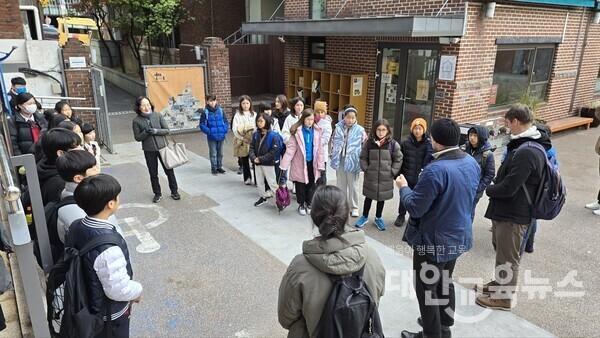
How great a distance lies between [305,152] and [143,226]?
8.23ft

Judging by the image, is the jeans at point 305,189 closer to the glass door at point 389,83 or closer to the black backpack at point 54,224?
the black backpack at point 54,224

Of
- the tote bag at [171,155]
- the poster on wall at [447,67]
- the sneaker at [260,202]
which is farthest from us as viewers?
the poster on wall at [447,67]

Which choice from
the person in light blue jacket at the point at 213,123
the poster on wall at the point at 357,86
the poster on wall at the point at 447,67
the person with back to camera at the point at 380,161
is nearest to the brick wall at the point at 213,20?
the poster on wall at the point at 357,86

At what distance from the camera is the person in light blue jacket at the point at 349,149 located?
5.86 m

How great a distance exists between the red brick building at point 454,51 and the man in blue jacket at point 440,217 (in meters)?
4.74

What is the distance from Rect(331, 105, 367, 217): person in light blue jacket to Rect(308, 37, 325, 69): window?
21.4 feet

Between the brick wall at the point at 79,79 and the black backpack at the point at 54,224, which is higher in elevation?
the brick wall at the point at 79,79

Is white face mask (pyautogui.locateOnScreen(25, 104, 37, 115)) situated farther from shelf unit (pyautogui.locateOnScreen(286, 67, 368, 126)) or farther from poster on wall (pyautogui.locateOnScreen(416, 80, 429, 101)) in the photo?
poster on wall (pyautogui.locateOnScreen(416, 80, 429, 101))

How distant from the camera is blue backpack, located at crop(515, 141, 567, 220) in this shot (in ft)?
12.2

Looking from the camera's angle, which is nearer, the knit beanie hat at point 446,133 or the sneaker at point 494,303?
the knit beanie hat at point 446,133

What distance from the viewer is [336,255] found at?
214cm

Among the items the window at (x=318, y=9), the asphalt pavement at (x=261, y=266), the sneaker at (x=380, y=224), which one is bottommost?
the asphalt pavement at (x=261, y=266)

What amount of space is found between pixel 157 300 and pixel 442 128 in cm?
318

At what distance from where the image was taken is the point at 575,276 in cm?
481
